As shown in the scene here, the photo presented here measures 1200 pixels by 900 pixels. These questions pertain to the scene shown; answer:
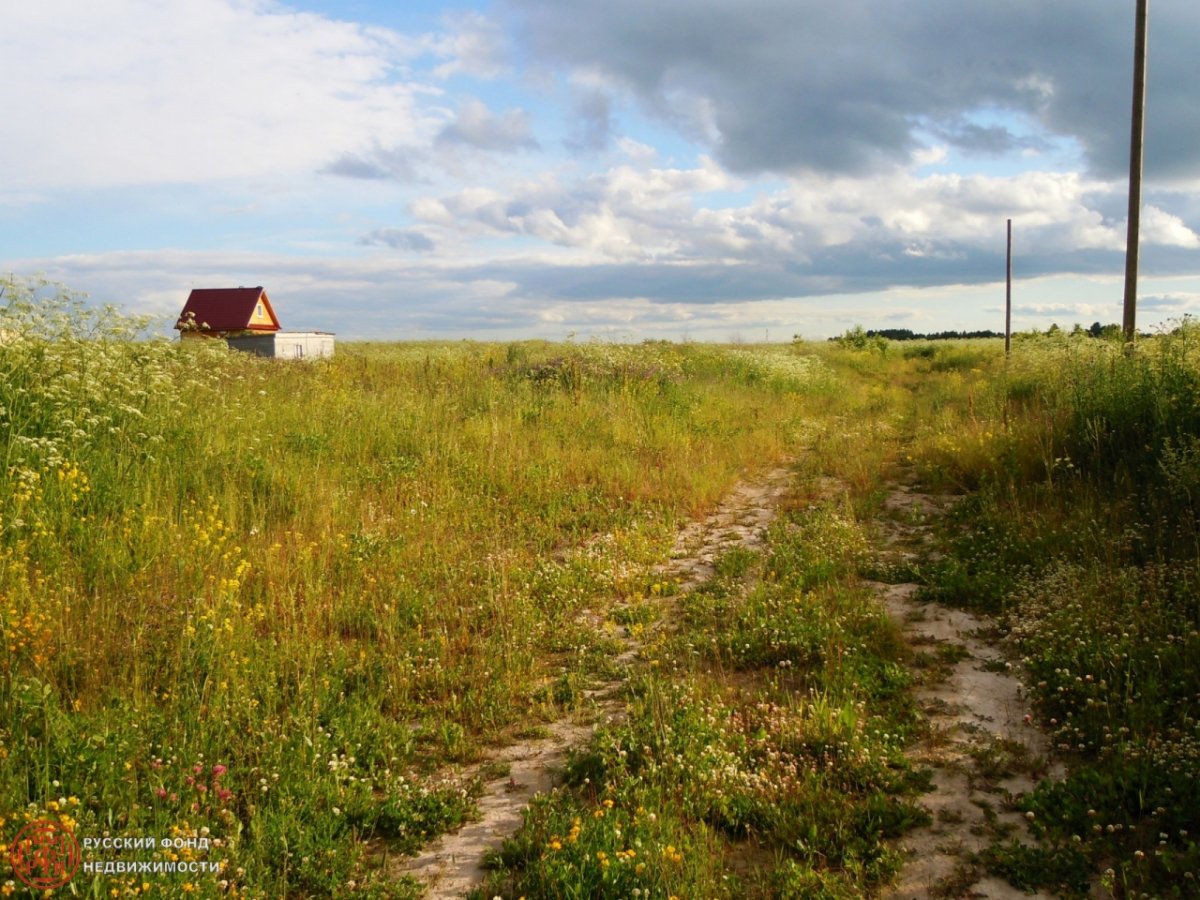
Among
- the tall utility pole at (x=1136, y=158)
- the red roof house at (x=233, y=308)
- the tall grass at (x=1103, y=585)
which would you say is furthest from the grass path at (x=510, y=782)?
the red roof house at (x=233, y=308)

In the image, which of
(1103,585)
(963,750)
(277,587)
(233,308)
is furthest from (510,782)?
(233,308)

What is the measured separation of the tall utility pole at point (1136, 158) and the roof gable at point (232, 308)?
35506mm

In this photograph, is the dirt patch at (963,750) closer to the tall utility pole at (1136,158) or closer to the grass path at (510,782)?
the grass path at (510,782)

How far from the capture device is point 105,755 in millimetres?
3494

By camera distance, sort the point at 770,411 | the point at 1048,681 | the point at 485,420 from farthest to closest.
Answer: the point at 770,411, the point at 485,420, the point at 1048,681

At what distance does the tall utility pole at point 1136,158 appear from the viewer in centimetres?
1233

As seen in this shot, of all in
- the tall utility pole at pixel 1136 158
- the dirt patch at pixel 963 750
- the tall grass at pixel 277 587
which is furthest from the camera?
the tall utility pole at pixel 1136 158

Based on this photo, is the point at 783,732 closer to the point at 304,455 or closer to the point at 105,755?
the point at 105,755

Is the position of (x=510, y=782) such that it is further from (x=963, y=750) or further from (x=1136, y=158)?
(x=1136, y=158)

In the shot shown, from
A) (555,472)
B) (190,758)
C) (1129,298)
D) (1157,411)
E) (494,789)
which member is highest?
(1129,298)

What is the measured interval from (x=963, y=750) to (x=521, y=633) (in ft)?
9.63

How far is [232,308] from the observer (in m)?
38.0

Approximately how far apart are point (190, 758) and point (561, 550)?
420cm

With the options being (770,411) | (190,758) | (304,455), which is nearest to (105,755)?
(190,758)
